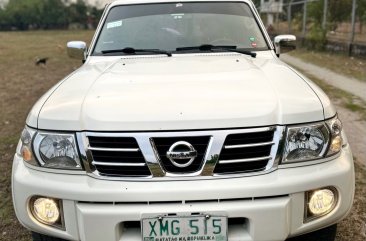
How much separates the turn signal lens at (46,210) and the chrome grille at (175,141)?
597 mm

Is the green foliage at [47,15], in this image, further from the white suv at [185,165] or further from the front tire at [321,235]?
the front tire at [321,235]

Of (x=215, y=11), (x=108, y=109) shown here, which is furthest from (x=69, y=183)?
(x=215, y=11)

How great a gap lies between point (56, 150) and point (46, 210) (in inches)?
12.6

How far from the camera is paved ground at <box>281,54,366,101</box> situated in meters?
9.38

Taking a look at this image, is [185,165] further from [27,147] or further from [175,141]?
[27,147]

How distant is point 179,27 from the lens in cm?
430

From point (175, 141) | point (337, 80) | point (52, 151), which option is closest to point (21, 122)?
point (52, 151)

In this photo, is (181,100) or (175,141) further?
(181,100)

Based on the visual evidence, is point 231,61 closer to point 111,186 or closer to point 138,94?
point 138,94

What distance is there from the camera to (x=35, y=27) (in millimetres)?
57375

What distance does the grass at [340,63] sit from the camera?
11.8 meters

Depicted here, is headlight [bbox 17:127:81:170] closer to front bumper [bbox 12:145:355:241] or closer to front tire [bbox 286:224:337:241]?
front bumper [bbox 12:145:355:241]

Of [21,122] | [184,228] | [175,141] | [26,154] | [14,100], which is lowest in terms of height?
[14,100]

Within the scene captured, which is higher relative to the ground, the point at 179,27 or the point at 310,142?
the point at 179,27
